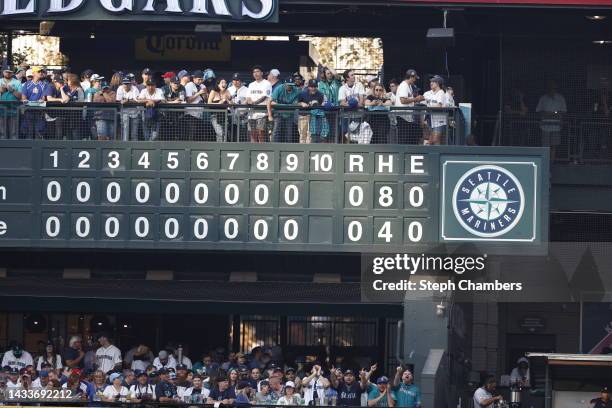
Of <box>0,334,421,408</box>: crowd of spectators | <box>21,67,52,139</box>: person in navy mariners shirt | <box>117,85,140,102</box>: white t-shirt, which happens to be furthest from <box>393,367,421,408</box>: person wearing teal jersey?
<box>21,67,52,139</box>: person in navy mariners shirt

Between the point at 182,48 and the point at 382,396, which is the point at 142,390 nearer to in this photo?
the point at 382,396

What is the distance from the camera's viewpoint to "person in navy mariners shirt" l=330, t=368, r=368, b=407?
26.8 meters

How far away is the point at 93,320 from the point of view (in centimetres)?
3422

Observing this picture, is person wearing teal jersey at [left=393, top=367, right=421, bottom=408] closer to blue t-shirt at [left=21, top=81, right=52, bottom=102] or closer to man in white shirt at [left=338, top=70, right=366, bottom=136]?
man in white shirt at [left=338, top=70, right=366, bottom=136]

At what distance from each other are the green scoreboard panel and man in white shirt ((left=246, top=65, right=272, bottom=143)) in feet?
1.28

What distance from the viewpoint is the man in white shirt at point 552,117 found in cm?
3117

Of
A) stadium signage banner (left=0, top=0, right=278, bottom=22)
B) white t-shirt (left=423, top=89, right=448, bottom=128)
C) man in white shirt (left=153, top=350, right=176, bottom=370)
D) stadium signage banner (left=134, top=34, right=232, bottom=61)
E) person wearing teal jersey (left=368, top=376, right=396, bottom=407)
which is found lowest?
person wearing teal jersey (left=368, top=376, right=396, bottom=407)

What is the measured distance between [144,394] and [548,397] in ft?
21.4

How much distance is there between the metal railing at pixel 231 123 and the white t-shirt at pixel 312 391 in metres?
4.17

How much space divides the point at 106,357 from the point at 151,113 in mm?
4304

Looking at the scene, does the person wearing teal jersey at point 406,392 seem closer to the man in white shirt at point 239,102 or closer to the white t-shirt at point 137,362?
the white t-shirt at point 137,362

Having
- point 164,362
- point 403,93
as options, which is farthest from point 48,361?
point 403,93

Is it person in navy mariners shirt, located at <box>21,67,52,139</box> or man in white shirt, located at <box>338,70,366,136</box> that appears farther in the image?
person in navy mariners shirt, located at <box>21,67,52,139</box>

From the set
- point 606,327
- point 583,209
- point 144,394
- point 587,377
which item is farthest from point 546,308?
point 144,394
